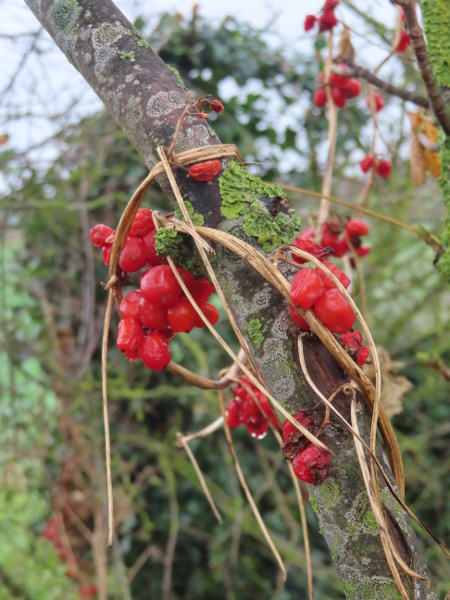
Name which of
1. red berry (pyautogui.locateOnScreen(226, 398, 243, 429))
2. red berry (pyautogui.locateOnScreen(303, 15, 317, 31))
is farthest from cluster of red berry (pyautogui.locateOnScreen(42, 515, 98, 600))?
red berry (pyautogui.locateOnScreen(303, 15, 317, 31))

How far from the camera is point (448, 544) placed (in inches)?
88.1

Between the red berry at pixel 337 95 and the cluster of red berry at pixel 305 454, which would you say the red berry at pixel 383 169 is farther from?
the cluster of red berry at pixel 305 454

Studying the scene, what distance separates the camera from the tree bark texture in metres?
0.43

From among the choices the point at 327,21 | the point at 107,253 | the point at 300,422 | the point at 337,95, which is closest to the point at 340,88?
the point at 337,95

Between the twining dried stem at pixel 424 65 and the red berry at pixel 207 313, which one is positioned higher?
the twining dried stem at pixel 424 65

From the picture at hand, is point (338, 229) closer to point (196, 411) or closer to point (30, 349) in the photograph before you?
point (196, 411)

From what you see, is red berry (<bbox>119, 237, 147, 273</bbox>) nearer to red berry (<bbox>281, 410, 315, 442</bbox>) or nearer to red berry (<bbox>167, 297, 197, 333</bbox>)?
red berry (<bbox>167, 297, 197, 333</bbox>)

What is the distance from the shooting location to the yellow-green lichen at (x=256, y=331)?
48 centimetres

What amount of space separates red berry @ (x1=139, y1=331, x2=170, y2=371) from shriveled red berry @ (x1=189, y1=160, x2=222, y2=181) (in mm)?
180

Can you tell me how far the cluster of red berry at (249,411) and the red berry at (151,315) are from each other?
0.14m

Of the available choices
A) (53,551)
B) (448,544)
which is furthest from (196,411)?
(448,544)

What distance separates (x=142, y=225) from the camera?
58cm

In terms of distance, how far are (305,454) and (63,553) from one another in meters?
1.84

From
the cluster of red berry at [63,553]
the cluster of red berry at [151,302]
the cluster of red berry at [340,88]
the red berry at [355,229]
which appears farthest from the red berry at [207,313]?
the cluster of red berry at [63,553]
